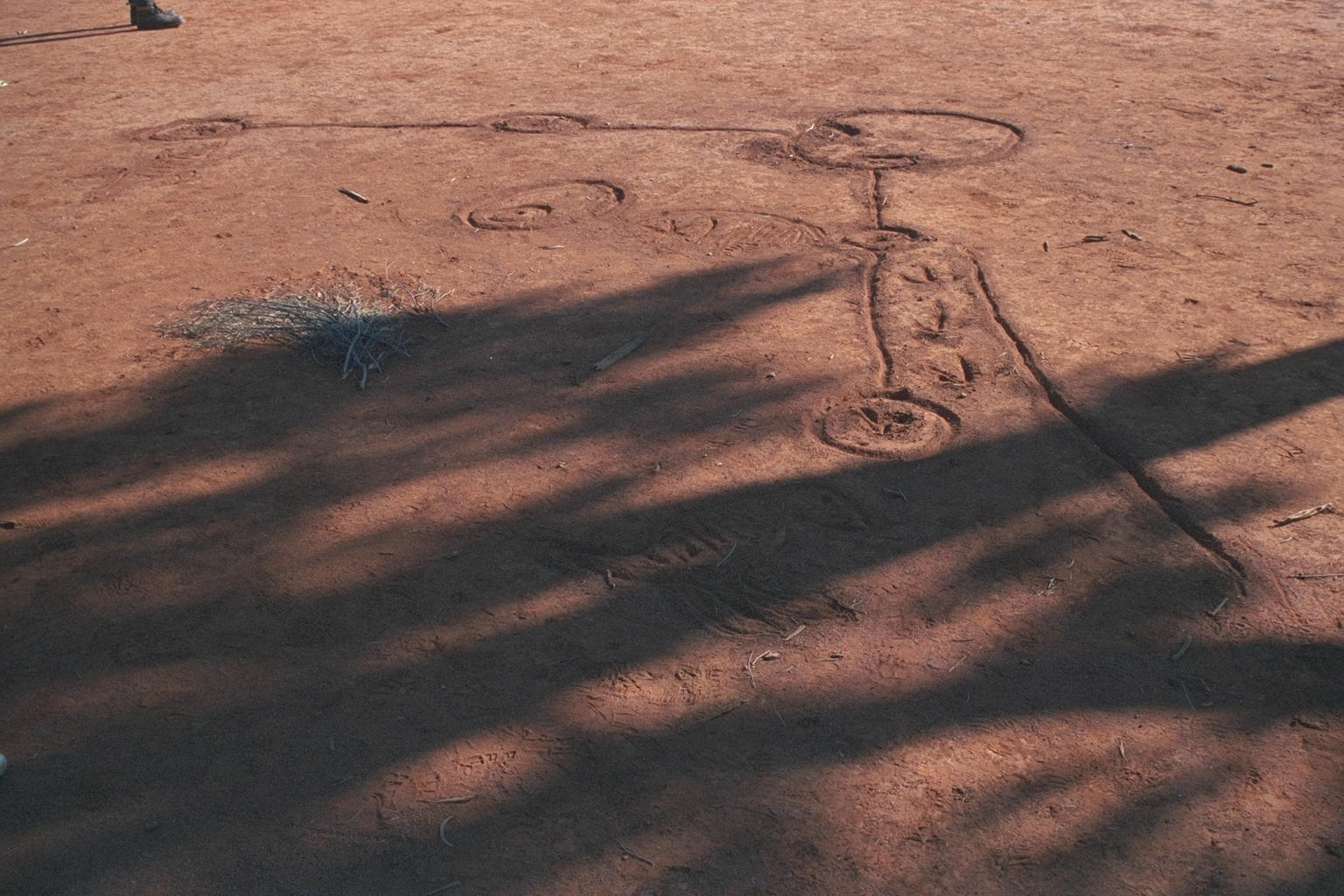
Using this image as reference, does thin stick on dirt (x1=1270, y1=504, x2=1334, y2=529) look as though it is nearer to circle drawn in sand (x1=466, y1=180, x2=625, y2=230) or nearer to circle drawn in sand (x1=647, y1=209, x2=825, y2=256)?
circle drawn in sand (x1=647, y1=209, x2=825, y2=256)

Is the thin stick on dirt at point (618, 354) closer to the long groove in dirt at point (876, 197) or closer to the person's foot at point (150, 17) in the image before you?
the long groove in dirt at point (876, 197)

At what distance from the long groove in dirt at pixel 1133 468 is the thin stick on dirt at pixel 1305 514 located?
21 centimetres

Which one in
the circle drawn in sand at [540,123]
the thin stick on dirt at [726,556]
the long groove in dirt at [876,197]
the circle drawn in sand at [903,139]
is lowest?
the thin stick on dirt at [726,556]

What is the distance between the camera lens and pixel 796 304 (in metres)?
4.82

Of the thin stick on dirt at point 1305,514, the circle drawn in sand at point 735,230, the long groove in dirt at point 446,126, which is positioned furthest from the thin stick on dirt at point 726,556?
the long groove in dirt at point 446,126

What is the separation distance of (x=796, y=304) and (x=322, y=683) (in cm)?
256

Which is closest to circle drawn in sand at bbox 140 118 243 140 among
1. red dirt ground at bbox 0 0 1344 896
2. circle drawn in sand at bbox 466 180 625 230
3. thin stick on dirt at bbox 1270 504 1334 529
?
red dirt ground at bbox 0 0 1344 896

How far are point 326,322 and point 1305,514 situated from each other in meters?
3.43

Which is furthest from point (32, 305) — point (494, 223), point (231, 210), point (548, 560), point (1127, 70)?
point (1127, 70)

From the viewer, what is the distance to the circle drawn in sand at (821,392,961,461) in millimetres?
3834

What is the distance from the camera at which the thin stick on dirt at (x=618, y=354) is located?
4418mm

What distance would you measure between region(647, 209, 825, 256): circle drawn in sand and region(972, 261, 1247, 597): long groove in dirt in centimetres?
114

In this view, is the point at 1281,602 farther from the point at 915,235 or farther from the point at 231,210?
the point at 231,210

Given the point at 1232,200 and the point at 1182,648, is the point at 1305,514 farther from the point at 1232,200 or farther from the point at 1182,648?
the point at 1232,200
